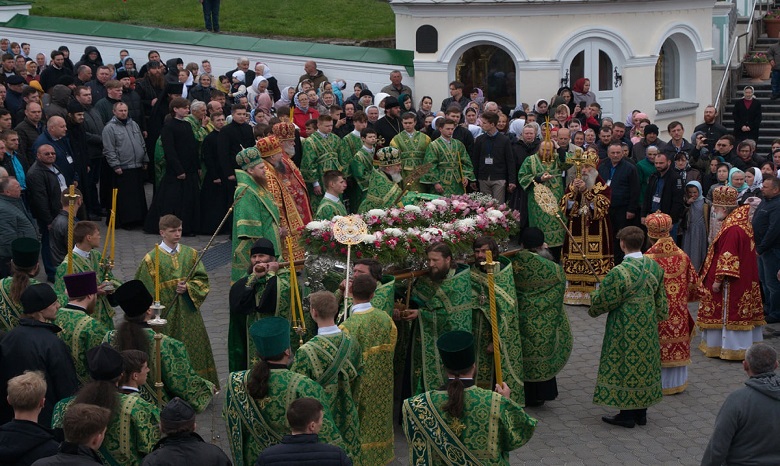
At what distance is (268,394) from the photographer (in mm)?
7223

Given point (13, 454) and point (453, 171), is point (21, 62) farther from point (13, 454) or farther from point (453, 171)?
point (13, 454)

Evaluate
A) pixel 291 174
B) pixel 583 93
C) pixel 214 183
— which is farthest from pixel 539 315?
pixel 583 93

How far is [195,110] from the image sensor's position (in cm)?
1614

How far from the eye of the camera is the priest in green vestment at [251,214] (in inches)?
443

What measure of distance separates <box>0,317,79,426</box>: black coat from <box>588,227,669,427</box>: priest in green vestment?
173 inches

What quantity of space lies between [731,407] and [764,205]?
5950 millimetres

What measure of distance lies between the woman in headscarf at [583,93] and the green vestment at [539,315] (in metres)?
9.74

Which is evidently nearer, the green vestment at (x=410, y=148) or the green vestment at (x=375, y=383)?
the green vestment at (x=375, y=383)

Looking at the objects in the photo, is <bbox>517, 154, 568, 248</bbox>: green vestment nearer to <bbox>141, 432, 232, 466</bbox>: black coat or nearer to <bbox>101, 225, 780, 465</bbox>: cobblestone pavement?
<bbox>101, 225, 780, 465</bbox>: cobblestone pavement

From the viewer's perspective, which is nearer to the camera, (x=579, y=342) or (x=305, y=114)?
(x=579, y=342)

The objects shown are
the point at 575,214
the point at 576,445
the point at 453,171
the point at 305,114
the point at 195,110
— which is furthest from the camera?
the point at 305,114

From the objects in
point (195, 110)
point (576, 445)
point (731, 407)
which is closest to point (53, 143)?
point (195, 110)

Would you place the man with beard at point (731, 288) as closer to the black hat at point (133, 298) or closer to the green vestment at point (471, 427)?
the green vestment at point (471, 427)

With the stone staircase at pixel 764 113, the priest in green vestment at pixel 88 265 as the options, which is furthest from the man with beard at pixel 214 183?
the stone staircase at pixel 764 113
